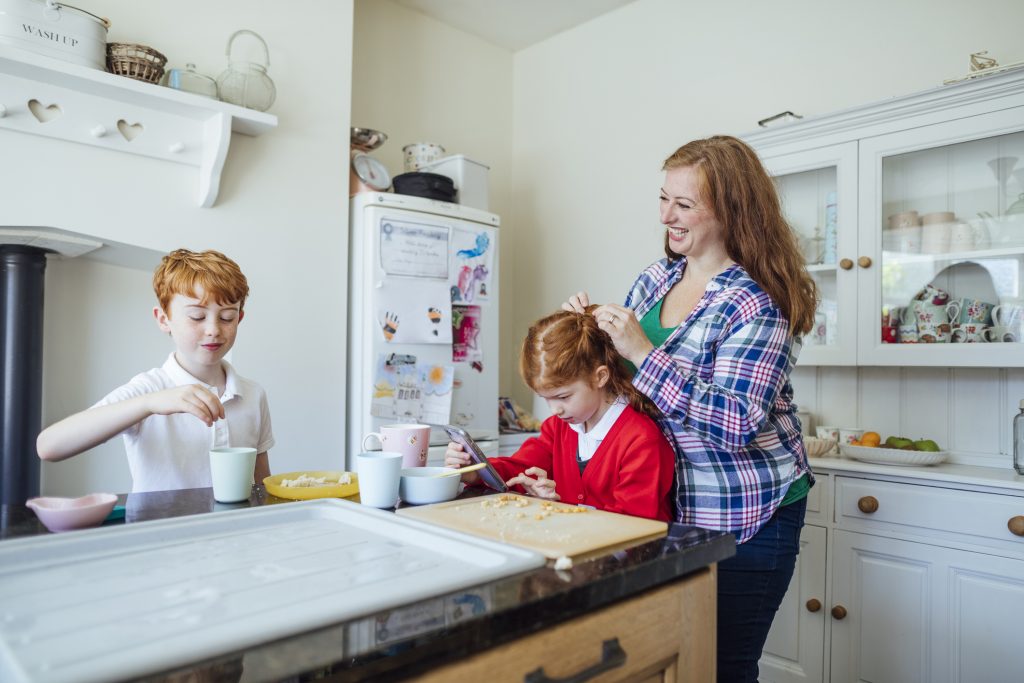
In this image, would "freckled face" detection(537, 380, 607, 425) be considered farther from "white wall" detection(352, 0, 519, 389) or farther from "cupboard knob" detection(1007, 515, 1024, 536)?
"white wall" detection(352, 0, 519, 389)

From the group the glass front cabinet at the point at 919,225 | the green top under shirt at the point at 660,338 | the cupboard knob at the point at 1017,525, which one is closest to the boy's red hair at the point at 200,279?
the green top under shirt at the point at 660,338

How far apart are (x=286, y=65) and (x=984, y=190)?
230 cm

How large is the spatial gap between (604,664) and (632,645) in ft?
0.16

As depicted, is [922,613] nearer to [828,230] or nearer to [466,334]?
[828,230]

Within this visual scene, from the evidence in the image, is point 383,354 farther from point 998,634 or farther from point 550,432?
point 998,634

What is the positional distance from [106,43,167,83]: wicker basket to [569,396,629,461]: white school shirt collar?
1729 mm

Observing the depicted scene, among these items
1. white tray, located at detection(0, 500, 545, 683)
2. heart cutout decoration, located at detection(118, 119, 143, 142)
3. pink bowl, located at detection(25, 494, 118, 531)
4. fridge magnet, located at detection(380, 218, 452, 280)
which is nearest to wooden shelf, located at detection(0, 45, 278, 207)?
heart cutout decoration, located at detection(118, 119, 143, 142)

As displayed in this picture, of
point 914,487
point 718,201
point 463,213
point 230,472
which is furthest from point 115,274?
point 914,487

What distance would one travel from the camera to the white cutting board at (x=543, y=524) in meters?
0.84

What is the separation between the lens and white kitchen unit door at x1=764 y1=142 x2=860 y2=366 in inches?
91.7

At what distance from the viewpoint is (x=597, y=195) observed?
3.55 m

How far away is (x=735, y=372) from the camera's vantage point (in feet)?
3.96

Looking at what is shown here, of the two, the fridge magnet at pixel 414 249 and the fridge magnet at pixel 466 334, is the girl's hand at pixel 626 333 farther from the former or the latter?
the fridge magnet at pixel 466 334

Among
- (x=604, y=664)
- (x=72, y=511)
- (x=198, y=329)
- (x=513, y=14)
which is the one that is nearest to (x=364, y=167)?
(x=513, y=14)
